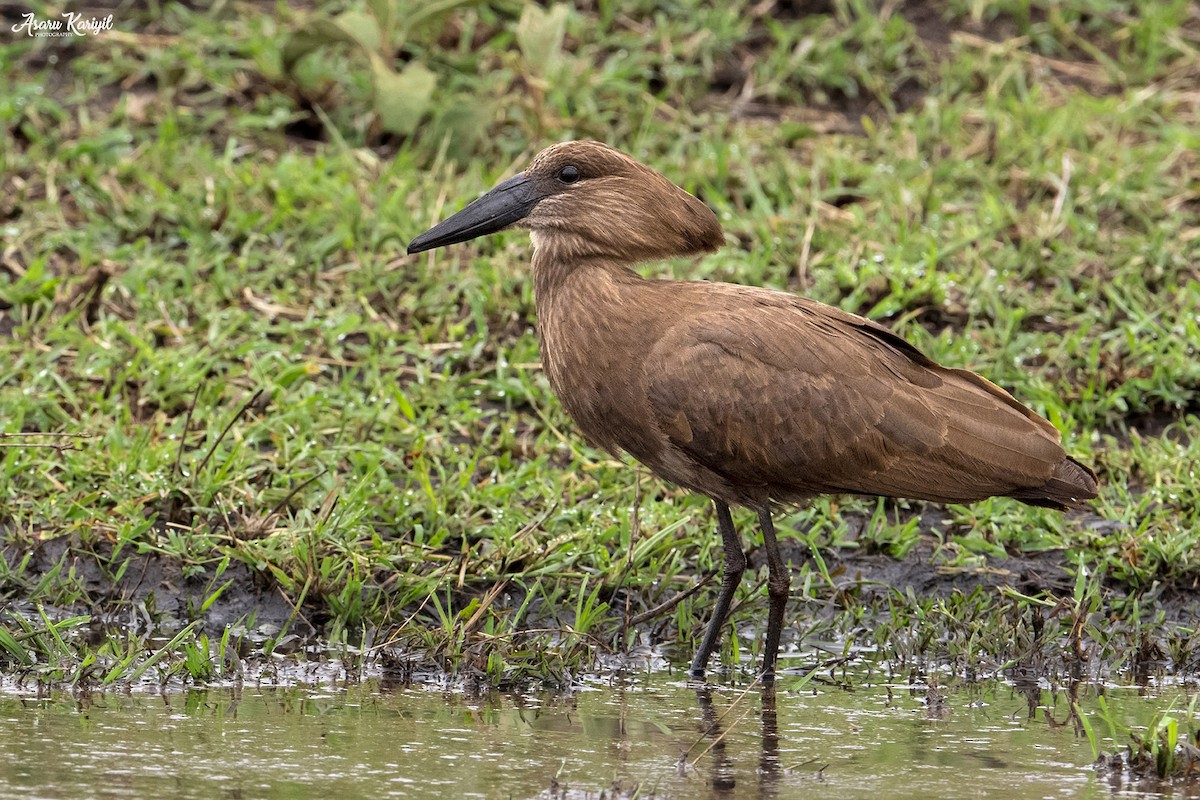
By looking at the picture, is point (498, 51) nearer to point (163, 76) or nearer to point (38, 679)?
point (163, 76)

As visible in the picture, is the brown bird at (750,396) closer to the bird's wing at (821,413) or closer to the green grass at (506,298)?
the bird's wing at (821,413)

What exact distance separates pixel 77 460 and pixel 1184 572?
3.80 m

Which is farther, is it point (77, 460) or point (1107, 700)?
point (77, 460)

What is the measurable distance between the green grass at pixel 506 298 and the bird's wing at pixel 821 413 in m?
0.52

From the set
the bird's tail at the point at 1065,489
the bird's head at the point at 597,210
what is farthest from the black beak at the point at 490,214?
the bird's tail at the point at 1065,489

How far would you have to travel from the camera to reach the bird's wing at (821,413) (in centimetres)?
496

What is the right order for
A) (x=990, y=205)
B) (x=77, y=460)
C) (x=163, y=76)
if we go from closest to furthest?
(x=77, y=460), (x=990, y=205), (x=163, y=76)

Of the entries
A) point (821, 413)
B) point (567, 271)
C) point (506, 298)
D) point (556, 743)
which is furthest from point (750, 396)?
point (506, 298)

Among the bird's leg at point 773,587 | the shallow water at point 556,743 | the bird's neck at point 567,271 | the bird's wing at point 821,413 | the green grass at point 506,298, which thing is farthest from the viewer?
the green grass at point 506,298

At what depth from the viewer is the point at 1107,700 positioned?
4.83 m

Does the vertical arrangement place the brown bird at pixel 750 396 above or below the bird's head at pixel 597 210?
below

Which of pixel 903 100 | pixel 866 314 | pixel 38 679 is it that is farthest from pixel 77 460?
pixel 903 100

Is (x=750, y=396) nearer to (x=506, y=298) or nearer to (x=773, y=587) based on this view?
(x=773, y=587)

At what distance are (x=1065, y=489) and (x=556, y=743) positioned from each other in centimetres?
187
